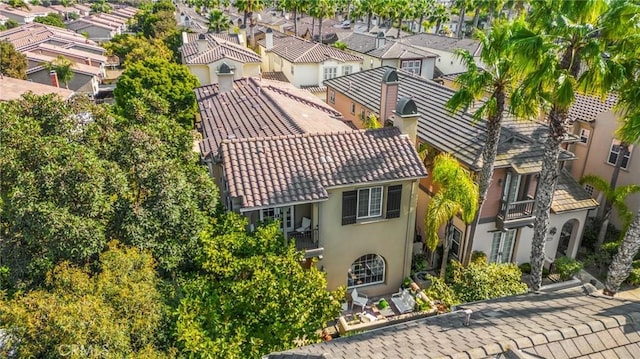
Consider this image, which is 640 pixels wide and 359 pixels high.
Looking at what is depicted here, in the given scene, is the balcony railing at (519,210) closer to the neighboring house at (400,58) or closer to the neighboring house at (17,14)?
the neighboring house at (400,58)

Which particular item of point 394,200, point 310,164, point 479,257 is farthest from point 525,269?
point 310,164

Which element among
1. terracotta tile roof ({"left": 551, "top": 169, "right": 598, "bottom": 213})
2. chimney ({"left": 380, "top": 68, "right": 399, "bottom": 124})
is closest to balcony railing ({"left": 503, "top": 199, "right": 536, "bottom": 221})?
terracotta tile roof ({"left": 551, "top": 169, "right": 598, "bottom": 213})

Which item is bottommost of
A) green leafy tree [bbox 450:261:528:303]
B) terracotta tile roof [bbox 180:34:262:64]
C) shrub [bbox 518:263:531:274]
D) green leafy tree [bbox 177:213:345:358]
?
shrub [bbox 518:263:531:274]

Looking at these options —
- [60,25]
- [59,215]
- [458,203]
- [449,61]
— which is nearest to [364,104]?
[458,203]

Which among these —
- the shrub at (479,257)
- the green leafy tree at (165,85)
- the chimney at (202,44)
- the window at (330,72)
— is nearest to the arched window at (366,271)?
the shrub at (479,257)

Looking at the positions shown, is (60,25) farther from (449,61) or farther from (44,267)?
(44,267)

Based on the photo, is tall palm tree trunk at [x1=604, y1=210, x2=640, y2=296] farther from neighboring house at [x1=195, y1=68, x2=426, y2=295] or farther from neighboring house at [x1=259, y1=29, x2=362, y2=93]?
neighboring house at [x1=259, y1=29, x2=362, y2=93]
